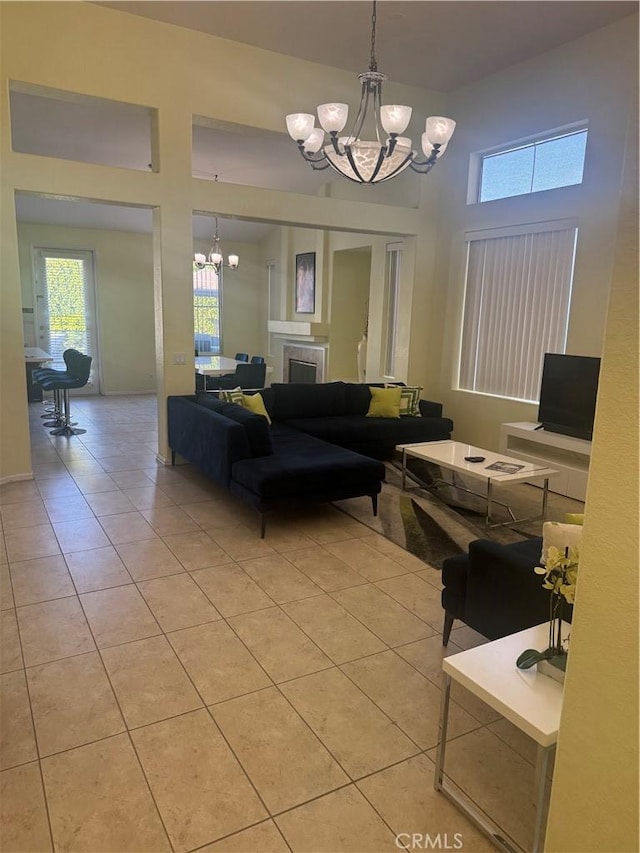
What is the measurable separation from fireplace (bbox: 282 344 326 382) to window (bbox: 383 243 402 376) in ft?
5.77

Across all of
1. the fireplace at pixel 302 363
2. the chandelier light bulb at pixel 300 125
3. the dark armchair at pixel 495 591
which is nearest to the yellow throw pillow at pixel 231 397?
the chandelier light bulb at pixel 300 125

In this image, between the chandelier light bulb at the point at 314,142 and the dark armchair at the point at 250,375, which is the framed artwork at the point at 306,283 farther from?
the chandelier light bulb at the point at 314,142

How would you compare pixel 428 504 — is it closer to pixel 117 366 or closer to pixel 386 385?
pixel 386 385

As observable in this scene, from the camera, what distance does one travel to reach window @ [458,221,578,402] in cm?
533

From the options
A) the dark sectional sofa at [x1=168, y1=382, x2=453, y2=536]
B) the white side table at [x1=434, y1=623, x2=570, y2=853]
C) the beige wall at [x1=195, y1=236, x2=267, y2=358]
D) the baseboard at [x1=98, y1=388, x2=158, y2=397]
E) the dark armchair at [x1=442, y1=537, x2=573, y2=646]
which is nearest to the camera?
the white side table at [x1=434, y1=623, x2=570, y2=853]

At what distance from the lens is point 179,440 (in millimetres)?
5227

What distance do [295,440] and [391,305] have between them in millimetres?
3356

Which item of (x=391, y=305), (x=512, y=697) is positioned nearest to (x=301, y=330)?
(x=391, y=305)

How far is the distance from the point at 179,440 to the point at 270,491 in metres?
1.68

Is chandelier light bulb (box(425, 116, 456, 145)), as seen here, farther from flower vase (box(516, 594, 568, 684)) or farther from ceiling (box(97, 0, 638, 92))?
flower vase (box(516, 594, 568, 684))

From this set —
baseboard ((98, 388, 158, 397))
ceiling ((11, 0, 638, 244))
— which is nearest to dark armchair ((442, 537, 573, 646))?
ceiling ((11, 0, 638, 244))

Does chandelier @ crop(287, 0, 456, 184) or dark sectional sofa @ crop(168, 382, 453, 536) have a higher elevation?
chandelier @ crop(287, 0, 456, 184)

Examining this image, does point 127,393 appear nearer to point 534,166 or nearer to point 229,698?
point 534,166

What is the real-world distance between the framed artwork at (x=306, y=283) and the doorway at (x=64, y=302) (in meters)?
3.43
